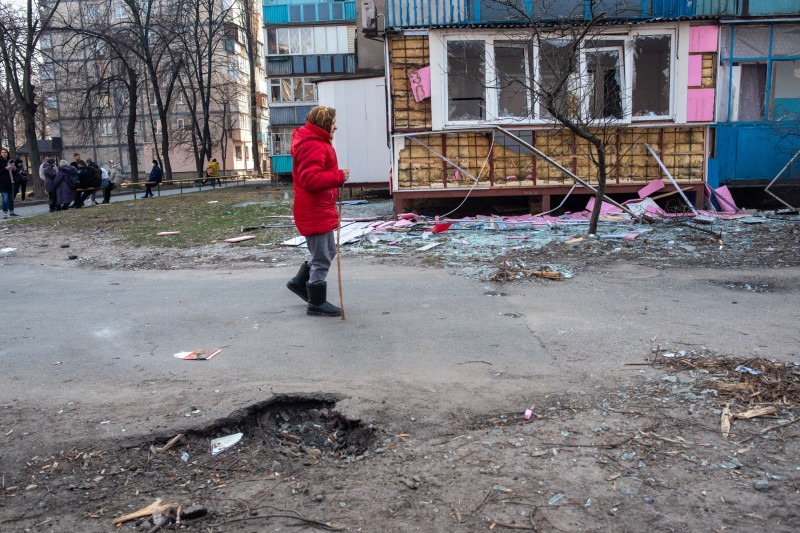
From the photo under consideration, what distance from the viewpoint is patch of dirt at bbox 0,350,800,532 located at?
2.41 metres

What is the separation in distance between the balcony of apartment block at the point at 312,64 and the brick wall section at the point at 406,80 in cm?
3380

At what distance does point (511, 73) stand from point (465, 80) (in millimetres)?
887

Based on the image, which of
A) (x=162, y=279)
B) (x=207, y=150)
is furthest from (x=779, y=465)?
(x=207, y=150)

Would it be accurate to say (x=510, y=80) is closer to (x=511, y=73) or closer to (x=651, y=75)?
(x=511, y=73)

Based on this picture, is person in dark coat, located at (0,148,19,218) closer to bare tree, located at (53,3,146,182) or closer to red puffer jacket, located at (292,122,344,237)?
bare tree, located at (53,3,146,182)

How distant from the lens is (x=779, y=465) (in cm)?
269

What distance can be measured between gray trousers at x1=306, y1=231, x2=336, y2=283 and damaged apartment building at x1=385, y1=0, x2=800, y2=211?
6.38 metres

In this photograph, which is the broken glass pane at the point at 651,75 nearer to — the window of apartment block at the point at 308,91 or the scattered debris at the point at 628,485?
the scattered debris at the point at 628,485

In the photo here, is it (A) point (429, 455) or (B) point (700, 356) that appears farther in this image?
(B) point (700, 356)

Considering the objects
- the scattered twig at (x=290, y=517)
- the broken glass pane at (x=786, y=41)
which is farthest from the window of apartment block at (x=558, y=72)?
the scattered twig at (x=290, y=517)

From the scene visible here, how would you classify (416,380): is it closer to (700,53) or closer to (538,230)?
(538,230)

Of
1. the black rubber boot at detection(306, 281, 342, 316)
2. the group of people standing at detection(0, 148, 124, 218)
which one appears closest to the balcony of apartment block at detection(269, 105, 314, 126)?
the group of people standing at detection(0, 148, 124, 218)

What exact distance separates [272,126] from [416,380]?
44316 millimetres

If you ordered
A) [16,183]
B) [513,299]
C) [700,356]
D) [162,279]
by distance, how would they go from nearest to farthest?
[700,356] < [513,299] < [162,279] < [16,183]
